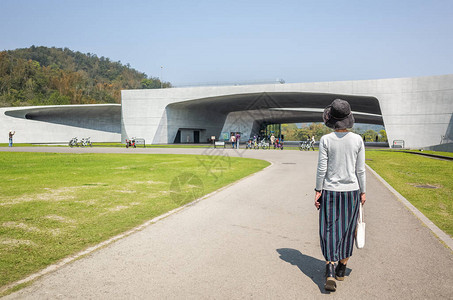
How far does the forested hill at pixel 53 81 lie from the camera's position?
8504cm

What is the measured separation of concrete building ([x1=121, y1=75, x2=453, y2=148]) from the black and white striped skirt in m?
40.3

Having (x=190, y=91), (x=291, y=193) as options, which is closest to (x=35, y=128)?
(x=190, y=91)

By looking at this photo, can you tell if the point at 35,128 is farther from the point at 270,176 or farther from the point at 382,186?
the point at 382,186

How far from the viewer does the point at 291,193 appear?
9125 millimetres

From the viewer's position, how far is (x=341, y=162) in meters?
3.65

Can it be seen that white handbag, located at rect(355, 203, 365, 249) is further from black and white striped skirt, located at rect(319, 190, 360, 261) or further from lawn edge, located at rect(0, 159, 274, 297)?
lawn edge, located at rect(0, 159, 274, 297)

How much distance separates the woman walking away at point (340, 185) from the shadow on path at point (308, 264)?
17 centimetres

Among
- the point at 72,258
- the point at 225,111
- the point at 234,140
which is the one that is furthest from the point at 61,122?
the point at 72,258

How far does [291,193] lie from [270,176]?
3.54m

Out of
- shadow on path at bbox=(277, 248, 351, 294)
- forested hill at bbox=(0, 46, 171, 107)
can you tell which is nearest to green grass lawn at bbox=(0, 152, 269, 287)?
shadow on path at bbox=(277, 248, 351, 294)

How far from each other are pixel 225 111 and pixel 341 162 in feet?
209

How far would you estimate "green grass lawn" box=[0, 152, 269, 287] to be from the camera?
171 inches

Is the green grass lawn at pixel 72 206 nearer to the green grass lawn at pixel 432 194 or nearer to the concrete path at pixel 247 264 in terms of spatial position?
the concrete path at pixel 247 264

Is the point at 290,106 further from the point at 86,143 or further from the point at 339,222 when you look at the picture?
the point at 339,222
